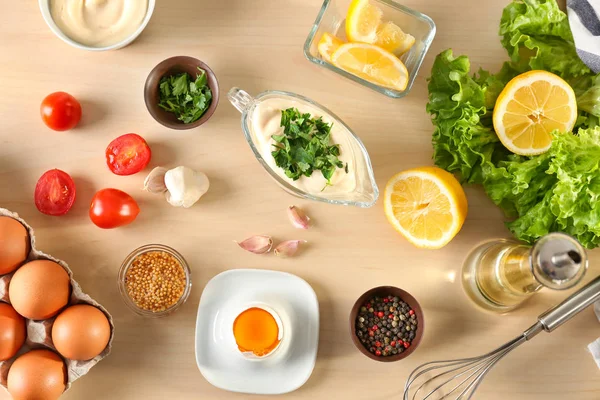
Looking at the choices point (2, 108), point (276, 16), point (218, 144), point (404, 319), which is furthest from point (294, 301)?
point (2, 108)

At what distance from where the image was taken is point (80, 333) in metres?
1.06

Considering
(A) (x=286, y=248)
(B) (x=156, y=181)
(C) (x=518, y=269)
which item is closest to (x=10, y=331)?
(B) (x=156, y=181)

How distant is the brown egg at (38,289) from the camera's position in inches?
41.6

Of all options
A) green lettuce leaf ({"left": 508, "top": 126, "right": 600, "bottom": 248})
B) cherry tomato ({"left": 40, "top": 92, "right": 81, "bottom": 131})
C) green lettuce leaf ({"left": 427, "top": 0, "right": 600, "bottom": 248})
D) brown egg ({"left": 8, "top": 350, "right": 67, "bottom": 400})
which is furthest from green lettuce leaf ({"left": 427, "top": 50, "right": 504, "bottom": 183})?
brown egg ({"left": 8, "top": 350, "right": 67, "bottom": 400})

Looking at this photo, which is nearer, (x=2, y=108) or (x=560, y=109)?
(x=560, y=109)

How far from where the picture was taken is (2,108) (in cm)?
121

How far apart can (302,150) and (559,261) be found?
448mm

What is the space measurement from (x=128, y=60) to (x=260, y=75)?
0.25 m

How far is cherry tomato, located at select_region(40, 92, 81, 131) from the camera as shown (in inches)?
46.1

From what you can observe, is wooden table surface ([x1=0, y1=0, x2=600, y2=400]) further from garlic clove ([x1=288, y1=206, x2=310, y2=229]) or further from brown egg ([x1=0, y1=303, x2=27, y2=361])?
brown egg ([x1=0, y1=303, x2=27, y2=361])

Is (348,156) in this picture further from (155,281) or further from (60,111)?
(60,111)

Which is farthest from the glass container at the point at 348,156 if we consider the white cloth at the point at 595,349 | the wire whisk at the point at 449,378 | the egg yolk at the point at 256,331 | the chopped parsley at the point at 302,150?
the white cloth at the point at 595,349

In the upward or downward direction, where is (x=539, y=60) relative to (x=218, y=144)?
upward

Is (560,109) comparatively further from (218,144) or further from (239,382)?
(239,382)
